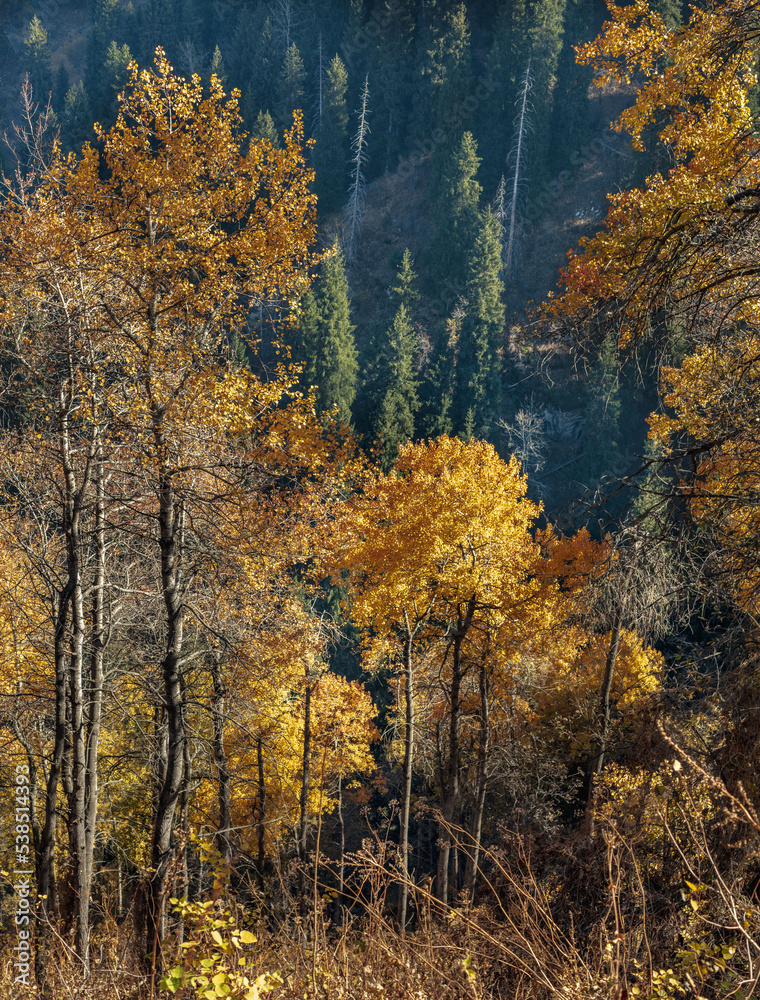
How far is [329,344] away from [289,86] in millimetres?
30001

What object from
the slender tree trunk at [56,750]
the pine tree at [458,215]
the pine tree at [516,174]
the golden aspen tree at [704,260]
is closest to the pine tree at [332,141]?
the pine tree at [458,215]

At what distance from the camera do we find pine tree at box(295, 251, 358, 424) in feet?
139

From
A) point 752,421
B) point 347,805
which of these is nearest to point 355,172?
point 347,805

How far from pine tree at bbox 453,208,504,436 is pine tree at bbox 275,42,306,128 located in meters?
23.3

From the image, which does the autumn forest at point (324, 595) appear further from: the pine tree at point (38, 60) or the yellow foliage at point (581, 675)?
the pine tree at point (38, 60)

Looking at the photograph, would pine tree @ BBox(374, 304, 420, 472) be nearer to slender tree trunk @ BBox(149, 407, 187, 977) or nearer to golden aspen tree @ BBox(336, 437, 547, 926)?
golden aspen tree @ BBox(336, 437, 547, 926)

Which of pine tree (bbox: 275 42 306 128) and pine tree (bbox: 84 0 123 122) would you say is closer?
pine tree (bbox: 84 0 123 122)

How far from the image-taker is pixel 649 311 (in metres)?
4.23

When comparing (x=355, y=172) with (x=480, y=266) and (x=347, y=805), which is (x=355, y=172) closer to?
(x=480, y=266)

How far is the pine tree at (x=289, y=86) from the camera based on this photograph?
5856cm

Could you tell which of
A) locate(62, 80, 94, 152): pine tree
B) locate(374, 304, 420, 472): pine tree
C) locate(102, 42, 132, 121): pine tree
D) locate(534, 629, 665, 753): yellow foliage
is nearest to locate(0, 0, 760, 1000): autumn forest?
locate(534, 629, 665, 753): yellow foliage

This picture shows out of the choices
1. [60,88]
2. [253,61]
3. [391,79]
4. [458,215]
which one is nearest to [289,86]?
[253,61]

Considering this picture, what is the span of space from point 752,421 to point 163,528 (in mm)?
4856

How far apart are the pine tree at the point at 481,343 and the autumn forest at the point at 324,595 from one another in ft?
62.0
